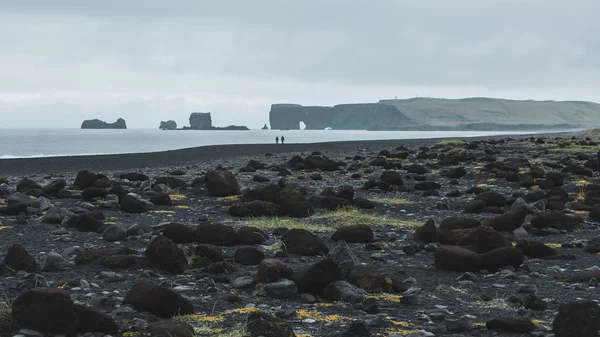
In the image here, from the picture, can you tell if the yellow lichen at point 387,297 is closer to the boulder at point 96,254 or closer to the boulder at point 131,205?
the boulder at point 96,254

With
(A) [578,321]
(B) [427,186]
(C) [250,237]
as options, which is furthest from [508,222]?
(B) [427,186]

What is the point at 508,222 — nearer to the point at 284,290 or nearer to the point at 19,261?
the point at 284,290

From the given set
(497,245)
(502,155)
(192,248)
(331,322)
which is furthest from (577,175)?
(331,322)

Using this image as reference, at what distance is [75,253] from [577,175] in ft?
59.4

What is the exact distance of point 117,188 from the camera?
16.0 metres

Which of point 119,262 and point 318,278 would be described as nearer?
point 318,278

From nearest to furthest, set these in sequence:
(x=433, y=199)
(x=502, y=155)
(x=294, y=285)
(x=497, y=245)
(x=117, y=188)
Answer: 1. (x=294, y=285)
2. (x=497, y=245)
3. (x=117, y=188)
4. (x=433, y=199)
5. (x=502, y=155)

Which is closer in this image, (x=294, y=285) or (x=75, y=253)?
(x=294, y=285)

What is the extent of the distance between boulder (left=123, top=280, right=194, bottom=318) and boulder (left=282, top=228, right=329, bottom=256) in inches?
141

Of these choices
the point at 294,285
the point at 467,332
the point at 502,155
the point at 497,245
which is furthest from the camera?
the point at 502,155

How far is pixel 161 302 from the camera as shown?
6449 mm

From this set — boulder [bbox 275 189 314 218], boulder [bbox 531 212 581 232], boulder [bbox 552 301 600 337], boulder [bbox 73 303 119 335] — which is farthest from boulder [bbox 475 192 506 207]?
boulder [bbox 73 303 119 335]

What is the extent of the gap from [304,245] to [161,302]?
12.6 ft

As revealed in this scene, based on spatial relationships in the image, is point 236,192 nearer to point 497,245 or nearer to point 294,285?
point 497,245
